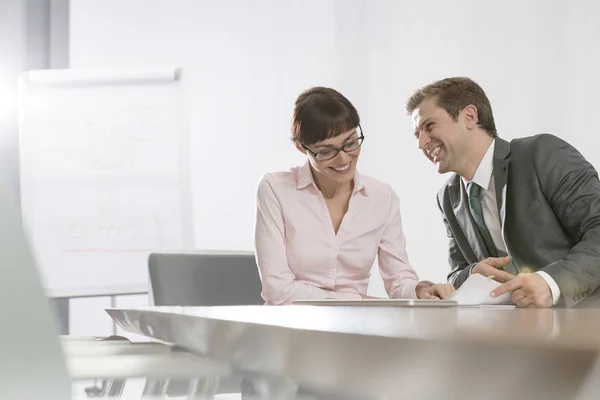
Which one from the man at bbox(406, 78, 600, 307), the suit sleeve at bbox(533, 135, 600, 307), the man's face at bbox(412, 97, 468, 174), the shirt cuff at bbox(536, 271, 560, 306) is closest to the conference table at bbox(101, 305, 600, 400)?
the shirt cuff at bbox(536, 271, 560, 306)

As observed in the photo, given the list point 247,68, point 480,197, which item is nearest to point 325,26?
point 247,68

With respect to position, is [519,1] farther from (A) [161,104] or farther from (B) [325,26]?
(A) [161,104]

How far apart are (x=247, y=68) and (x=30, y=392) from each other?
4685mm

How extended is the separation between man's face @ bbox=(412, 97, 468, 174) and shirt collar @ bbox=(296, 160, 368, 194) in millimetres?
240

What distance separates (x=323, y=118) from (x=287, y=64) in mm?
2560

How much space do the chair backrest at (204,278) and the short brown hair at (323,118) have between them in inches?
21.3

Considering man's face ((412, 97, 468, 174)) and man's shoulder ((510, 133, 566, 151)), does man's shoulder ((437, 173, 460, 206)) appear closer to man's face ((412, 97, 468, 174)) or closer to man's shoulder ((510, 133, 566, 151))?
man's face ((412, 97, 468, 174))

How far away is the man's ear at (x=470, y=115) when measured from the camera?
8.15 ft

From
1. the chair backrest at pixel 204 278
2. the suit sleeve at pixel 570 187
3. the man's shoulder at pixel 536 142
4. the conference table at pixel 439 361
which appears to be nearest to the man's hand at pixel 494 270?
the suit sleeve at pixel 570 187

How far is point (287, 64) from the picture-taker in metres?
4.90

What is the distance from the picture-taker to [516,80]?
440cm

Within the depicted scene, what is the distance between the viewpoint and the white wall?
15.3 feet

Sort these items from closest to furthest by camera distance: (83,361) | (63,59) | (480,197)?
1. (83,361)
2. (480,197)
3. (63,59)

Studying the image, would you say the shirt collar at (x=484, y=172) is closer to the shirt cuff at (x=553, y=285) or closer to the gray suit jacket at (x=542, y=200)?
the gray suit jacket at (x=542, y=200)
